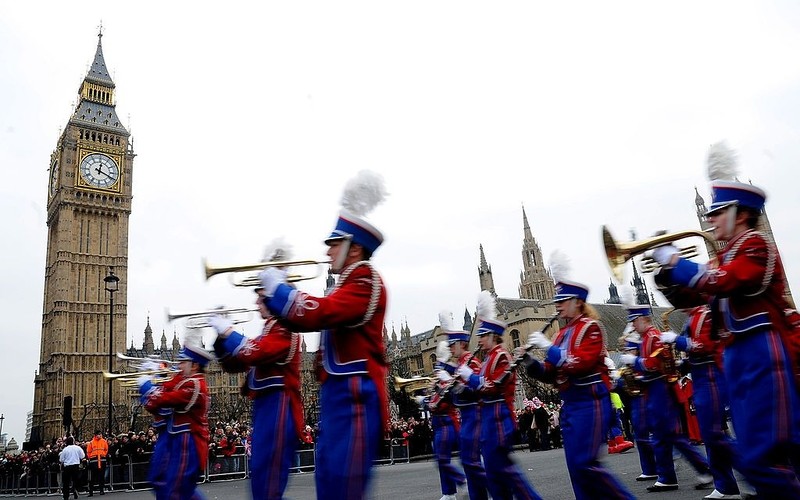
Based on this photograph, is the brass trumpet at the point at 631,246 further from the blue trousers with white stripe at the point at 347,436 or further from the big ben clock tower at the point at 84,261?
the big ben clock tower at the point at 84,261

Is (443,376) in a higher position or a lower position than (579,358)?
higher

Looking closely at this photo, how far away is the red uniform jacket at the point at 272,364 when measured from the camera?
5.50 meters

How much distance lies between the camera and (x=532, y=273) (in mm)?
120562

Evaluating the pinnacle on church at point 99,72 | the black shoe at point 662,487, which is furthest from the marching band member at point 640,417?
the pinnacle on church at point 99,72

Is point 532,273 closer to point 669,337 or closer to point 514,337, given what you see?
point 514,337

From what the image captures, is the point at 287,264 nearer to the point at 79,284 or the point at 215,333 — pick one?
the point at 215,333

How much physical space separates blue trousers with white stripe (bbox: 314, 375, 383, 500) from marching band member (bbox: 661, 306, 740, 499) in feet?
16.1

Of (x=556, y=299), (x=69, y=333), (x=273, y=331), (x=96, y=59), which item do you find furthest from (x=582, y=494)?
(x=96, y=59)

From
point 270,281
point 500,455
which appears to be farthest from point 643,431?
point 270,281

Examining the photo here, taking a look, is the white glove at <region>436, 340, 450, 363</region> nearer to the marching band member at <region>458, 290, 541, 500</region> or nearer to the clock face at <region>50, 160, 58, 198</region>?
the marching band member at <region>458, 290, 541, 500</region>

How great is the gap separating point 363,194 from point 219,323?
1.62 m

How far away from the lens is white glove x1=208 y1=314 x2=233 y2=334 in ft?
16.4

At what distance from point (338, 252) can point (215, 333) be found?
1.45 m

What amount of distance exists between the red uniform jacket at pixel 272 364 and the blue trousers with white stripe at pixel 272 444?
8 cm
